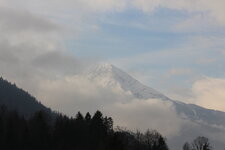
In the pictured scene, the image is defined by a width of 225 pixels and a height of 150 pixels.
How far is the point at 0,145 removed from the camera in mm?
121312

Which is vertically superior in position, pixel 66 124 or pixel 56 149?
pixel 66 124

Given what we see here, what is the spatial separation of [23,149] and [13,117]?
15.9 m

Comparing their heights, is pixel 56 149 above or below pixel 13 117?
below

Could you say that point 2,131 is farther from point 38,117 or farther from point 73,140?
point 73,140

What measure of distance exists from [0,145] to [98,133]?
1093 inches

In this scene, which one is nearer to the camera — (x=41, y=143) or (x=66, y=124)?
(x=41, y=143)

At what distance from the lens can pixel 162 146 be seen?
159 m

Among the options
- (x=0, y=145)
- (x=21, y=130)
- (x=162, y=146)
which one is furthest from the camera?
(x=162, y=146)

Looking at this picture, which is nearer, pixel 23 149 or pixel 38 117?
pixel 23 149

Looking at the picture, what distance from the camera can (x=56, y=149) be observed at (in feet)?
407

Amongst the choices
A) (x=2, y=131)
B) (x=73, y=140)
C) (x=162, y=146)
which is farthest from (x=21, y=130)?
(x=162, y=146)

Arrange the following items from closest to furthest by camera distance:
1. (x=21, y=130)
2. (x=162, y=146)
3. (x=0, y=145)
Result: (x=0, y=145) → (x=21, y=130) → (x=162, y=146)

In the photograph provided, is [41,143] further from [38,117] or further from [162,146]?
[162,146]

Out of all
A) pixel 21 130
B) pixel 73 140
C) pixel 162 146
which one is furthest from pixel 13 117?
pixel 162 146
